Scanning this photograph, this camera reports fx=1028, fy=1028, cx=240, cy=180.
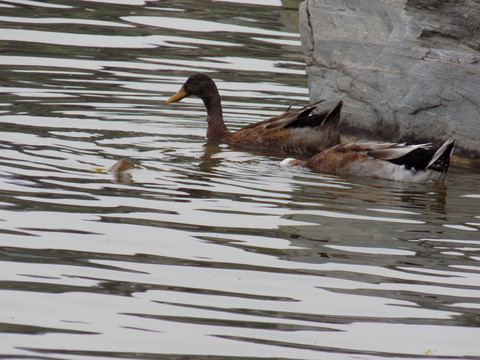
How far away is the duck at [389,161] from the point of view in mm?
9266

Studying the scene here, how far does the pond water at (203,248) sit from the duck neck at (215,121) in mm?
199

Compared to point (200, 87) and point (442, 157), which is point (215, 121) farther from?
point (442, 157)

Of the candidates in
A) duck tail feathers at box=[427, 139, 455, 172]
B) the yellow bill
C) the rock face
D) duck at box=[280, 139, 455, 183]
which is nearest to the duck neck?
the yellow bill

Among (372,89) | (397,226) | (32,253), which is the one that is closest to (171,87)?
(372,89)

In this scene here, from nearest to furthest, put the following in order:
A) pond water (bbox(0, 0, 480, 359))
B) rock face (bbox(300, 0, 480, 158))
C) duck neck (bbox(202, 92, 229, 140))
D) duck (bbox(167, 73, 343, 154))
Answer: pond water (bbox(0, 0, 480, 359)) → rock face (bbox(300, 0, 480, 158)) → duck (bbox(167, 73, 343, 154)) → duck neck (bbox(202, 92, 229, 140))

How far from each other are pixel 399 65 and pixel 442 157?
203 cm

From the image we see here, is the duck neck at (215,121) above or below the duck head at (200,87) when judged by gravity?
below

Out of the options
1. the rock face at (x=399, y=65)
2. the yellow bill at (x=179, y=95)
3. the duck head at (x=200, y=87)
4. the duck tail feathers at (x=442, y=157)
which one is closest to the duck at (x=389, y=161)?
the duck tail feathers at (x=442, y=157)

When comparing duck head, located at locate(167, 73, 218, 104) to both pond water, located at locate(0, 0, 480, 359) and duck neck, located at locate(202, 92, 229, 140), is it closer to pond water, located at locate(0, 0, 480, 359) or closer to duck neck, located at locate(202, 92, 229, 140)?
duck neck, located at locate(202, 92, 229, 140)

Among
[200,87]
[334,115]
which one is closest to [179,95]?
[200,87]

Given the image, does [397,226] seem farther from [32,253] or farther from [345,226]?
[32,253]

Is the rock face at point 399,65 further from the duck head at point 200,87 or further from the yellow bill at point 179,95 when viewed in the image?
the yellow bill at point 179,95

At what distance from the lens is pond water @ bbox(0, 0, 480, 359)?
192 inches

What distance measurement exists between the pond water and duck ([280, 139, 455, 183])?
23 cm
